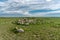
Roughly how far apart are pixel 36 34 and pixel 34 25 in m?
2.70

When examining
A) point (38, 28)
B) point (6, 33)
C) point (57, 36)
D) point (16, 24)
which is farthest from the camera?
point (16, 24)

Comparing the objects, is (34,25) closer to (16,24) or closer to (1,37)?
(16,24)

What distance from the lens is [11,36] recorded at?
46.1 feet

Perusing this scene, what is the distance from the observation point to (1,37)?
13953 millimetres

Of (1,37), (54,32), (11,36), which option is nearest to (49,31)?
(54,32)

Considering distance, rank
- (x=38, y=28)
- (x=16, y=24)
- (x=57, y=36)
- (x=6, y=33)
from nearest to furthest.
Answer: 1. (x=57, y=36)
2. (x=6, y=33)
3. (x=38, y=28)
4. (x=16, y=24)

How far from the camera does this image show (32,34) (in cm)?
1430

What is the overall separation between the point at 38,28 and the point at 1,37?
406 centimetres

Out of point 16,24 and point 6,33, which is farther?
point 16,24

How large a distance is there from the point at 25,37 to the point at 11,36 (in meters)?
1.37

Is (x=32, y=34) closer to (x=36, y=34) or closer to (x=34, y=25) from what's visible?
(x=36, y=34)

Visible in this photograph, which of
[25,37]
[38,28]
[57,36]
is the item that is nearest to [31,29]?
[38,28]

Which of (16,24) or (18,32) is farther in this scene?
(16,24)

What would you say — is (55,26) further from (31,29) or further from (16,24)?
(16,24)
